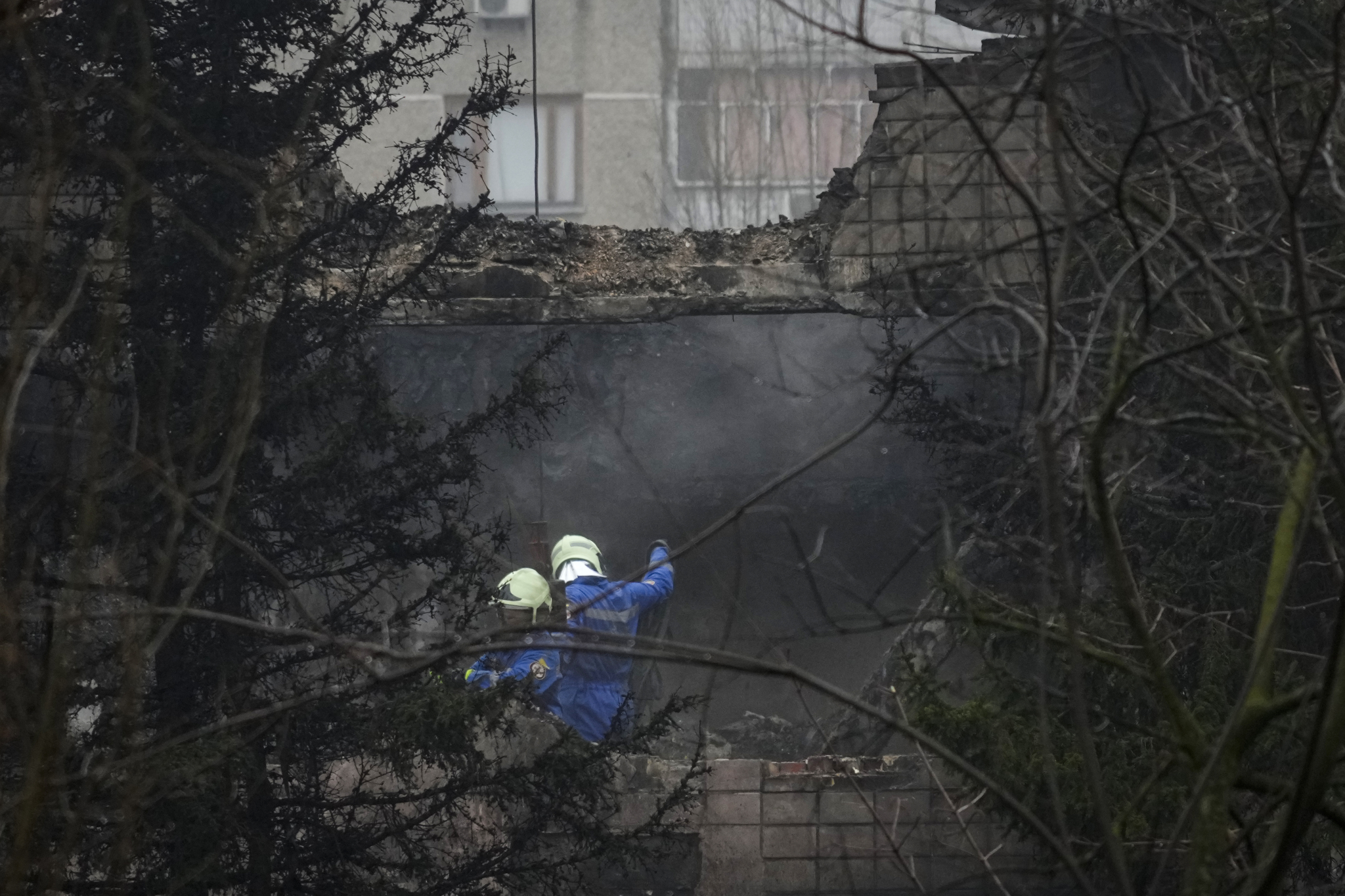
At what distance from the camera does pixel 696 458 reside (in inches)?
403

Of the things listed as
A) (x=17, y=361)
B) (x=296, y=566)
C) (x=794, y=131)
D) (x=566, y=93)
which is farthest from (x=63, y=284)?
(x=794, y=131)

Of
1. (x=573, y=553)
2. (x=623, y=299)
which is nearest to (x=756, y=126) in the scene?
(x=623, y=299)

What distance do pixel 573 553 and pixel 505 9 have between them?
18.0 meters

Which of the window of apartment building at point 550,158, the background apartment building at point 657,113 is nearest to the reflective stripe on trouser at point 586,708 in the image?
the background apartment building at point 657,113

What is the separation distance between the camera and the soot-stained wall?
9992 mm

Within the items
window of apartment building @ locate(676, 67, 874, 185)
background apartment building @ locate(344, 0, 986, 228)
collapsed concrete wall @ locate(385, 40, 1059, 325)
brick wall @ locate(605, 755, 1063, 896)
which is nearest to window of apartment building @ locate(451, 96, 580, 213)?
background apartment building @ locate(344, 0, 986, 228)

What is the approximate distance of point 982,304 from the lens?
8.02 ft

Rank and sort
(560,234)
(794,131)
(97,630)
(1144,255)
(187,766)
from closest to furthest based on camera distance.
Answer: (1144,255)
(187,766)
(97,630)
(560,234)
(794,131)

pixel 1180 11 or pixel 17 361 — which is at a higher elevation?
pixel 1180 11

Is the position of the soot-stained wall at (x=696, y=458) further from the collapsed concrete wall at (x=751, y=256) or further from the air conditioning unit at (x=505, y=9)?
the air conditioning unit at (x=505, y=9)

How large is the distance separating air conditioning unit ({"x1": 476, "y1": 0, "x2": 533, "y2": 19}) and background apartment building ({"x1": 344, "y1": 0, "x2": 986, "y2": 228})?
2 centimetres

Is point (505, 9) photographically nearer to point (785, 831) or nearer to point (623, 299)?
point (623, 299)

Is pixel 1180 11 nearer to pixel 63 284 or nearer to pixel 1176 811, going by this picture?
pixel 1176 811

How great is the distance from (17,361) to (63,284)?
9.29 ft
